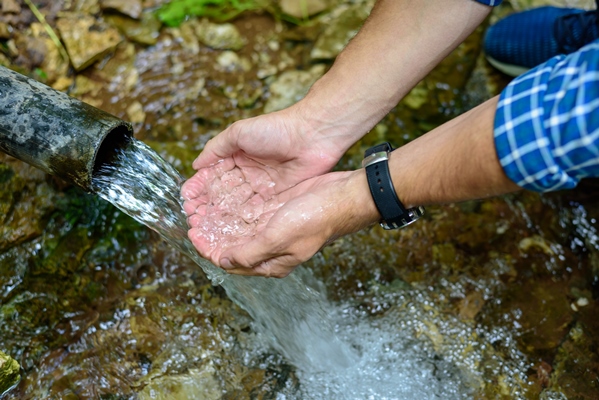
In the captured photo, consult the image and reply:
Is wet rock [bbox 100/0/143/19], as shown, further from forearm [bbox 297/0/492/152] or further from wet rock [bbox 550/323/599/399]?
wet rock [bbox 550/323/599/399]

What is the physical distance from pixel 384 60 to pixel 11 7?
203 centimetres

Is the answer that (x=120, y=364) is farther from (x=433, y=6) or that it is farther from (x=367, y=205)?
(x=433, y=6)

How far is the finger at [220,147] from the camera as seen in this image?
1870 millimetres

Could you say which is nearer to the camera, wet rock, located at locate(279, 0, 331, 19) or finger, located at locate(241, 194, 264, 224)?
finger, located at locate(241, 194, 264, 224)

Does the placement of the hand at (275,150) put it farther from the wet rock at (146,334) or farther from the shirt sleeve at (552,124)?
the shirt sleeve at (552,124)

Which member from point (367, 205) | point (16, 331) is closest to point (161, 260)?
point (16, 331)

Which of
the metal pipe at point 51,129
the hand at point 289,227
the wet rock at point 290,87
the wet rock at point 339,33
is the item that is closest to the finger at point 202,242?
the hand at point 289,227

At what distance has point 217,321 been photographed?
7.10ft

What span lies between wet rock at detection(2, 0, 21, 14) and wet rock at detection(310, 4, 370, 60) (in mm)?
1545

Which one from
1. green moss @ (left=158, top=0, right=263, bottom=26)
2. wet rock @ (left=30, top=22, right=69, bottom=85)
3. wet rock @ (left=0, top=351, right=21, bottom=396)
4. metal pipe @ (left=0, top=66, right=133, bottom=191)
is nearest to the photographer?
metal pipe @ (left=0, top=66, right=133, bottom=191)

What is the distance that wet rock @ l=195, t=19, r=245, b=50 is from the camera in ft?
10.2

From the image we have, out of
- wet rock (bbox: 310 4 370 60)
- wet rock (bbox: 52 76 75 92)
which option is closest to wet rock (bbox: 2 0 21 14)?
wet rock (bbox: 52 76 75 92)

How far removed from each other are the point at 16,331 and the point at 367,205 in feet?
4.69

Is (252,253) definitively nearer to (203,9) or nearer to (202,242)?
(202,242)
